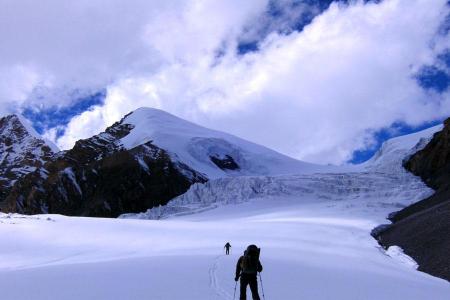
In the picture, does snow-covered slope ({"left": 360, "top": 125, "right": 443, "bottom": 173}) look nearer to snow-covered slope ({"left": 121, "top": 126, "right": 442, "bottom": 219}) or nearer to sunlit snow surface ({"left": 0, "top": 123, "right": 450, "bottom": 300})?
snow-covered slope ({"left": 121, "top": 126, "right": 442, "bottom": 219})

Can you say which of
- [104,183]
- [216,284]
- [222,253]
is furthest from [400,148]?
[216,284]

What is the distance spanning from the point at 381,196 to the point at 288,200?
16185mm

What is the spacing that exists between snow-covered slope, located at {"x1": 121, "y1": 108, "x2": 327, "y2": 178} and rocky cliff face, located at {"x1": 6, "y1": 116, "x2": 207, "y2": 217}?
5839mm

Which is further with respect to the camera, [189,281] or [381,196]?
[381,196]

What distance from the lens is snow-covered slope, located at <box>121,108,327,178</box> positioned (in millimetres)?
127562

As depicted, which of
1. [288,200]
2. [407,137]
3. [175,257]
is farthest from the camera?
[407,137]

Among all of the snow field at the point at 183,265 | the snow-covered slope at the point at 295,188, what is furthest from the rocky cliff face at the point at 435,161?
the snow field at the point at 183,265

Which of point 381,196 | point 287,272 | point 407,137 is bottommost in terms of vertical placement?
point 287,272

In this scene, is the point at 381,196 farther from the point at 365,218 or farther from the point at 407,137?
the point at 407,137

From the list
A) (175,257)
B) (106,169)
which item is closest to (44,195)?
(106,169)

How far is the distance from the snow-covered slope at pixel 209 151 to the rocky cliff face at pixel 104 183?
5.84 m

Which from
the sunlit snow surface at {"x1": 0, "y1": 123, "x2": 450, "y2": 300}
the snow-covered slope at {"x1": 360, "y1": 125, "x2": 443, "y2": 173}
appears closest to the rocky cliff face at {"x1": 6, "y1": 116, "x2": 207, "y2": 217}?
the sunlit snow surface at {"x1": 0, "y1": 123, "x2": 450, "y2": 300}

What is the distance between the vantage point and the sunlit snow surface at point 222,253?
15859 mm

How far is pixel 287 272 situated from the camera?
20875 millimetres
